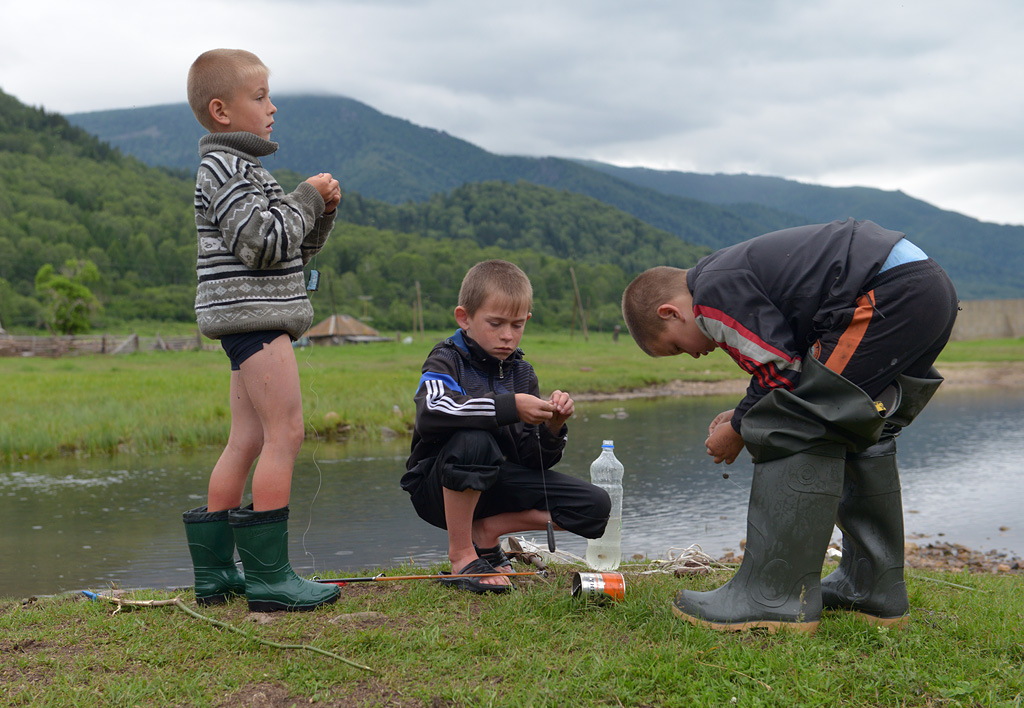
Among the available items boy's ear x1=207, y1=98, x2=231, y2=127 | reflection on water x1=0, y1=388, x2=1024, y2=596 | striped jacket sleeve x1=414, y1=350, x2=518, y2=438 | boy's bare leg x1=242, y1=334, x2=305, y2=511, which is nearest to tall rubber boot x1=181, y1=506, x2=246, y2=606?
boy's bare leg x1=242, y1=334, x2=305, y2=511

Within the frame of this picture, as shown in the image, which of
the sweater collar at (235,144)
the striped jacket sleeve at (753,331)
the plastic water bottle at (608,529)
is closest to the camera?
the striped jacket sleeve at (753,331)

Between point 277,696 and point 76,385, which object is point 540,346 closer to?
point 76,385

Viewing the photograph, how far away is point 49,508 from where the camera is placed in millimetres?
6547

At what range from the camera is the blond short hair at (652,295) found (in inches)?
121

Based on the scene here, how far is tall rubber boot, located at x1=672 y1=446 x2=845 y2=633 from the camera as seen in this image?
2865 millimetres

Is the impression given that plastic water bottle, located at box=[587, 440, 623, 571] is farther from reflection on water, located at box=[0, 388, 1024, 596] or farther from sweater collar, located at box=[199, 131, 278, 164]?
sweater collar, located at box=[199, 131, 278, 164]

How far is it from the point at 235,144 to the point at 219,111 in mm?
159

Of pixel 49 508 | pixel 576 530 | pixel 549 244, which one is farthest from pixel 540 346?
pixel 549 244

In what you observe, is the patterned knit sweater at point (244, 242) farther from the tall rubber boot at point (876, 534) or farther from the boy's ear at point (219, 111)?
the tall rubber boot at point (876, 534)

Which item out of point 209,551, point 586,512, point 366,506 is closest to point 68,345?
point 366,506

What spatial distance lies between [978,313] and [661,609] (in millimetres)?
57346

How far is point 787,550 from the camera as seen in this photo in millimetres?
2893

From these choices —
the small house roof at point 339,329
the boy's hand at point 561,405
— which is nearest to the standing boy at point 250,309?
the boy's hand at point 561,405

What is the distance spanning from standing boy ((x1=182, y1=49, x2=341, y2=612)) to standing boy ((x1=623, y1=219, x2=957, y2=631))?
1.42m
